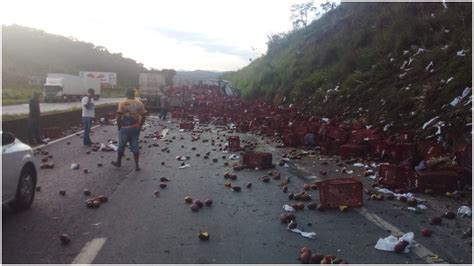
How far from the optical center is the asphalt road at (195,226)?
6.06 metres

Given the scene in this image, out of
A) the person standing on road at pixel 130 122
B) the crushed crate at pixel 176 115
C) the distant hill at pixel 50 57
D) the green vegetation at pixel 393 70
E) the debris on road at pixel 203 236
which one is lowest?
the crushed crate at pixel 176 115

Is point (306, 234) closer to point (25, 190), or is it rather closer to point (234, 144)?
point (25, 190)

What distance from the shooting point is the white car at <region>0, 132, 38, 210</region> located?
7.48m

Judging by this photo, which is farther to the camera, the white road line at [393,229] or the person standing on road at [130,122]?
the person standing on road at [130,122]

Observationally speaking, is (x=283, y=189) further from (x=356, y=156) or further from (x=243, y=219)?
(x=356, y=156)

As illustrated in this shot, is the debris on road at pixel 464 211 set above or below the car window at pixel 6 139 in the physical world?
below

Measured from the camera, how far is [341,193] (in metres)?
8.61

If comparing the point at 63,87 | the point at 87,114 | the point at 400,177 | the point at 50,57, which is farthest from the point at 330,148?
the point at 50,57

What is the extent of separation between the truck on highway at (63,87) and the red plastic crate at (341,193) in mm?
56133

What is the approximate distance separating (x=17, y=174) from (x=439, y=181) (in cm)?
703

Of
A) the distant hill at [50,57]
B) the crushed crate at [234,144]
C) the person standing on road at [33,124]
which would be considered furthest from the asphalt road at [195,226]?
the distant hill at [50,57]

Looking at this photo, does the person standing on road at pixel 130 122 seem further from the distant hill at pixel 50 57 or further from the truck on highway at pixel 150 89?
the distant hill at pixel 50 57

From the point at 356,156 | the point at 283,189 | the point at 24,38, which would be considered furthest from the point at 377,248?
the point at 24,38

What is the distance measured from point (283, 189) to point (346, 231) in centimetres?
298
